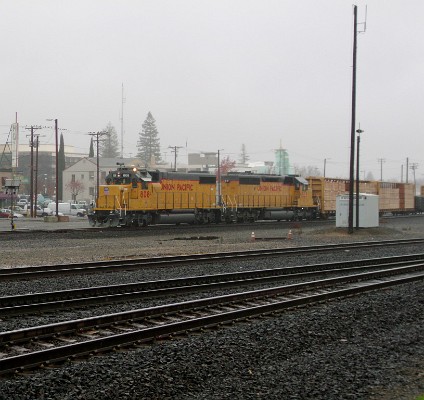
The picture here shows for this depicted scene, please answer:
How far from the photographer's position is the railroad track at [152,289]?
1068 centimetres

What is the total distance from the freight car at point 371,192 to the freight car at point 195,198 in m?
1.32

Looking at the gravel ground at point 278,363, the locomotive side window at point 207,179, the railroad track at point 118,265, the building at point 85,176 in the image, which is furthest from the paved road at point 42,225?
the building at point 85,176

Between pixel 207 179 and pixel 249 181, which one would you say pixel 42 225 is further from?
pixel 249 181

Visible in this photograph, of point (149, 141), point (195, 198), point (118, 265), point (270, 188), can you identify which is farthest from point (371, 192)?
point (149, 141)

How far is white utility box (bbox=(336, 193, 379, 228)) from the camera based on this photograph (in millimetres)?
37156

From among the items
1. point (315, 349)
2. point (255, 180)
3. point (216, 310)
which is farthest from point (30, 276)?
point (255, 180)

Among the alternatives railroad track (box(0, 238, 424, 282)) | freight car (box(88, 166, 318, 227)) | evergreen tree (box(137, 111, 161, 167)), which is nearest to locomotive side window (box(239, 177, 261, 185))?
freight car (box(88, 166, 318, 227))

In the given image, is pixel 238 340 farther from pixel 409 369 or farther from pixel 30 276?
pixel 30 276

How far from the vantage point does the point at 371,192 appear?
179 feet

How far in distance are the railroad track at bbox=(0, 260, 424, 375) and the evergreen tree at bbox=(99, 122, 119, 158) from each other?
551ft

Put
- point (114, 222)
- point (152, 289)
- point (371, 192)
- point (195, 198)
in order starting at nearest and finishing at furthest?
point (152, 289) < point (114, 222) < point (195, 198) < point (371, 192)

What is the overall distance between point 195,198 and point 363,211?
33.6ft

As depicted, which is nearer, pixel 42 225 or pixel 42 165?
pixel 42 225

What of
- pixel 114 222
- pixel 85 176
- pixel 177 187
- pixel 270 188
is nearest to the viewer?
pixel 114 222
